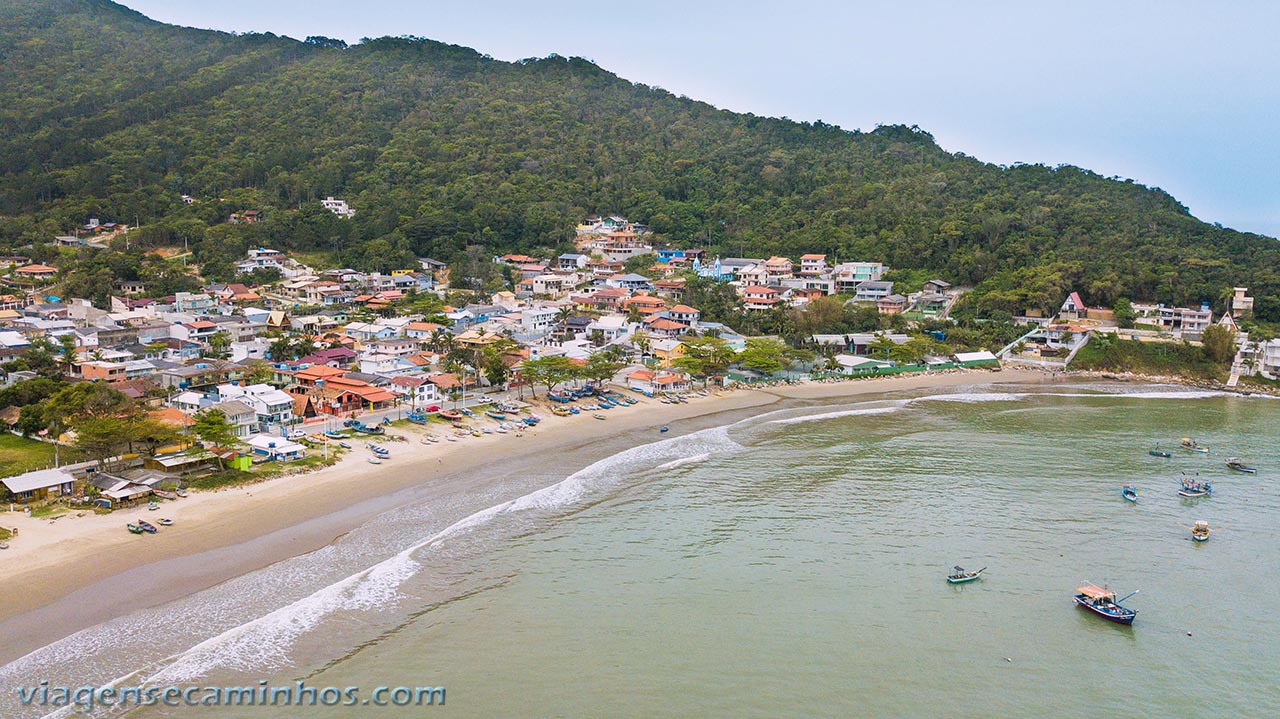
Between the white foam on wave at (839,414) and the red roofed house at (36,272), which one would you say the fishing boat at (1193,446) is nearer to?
the white foam on wave at (839,414)

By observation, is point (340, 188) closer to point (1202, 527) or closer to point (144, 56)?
point (144, 56)

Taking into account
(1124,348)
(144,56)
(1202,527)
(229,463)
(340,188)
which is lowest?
(229,463)

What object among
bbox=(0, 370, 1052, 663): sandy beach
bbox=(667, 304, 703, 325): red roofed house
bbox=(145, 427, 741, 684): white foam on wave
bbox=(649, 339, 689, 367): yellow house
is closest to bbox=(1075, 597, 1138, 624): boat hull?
bbox=(145, 427, 741, 684): white foam on wave

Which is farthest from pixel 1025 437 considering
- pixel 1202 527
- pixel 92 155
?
pixel 92 155

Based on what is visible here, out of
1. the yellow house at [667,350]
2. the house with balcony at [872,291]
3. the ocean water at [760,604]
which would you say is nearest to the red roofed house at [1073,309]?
the house with balcony at [872,291]

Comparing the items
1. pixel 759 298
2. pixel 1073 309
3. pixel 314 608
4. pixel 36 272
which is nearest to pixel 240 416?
pixel 314 608

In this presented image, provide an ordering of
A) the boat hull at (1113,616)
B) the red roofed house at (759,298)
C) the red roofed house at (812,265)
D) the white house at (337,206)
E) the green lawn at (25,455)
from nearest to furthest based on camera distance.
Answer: the boat hull at (1113,616) < the green lawn at (25,455) < the red roofed house at (759,298) < the red roofed house at (812,265) < the white house at (337,206)
